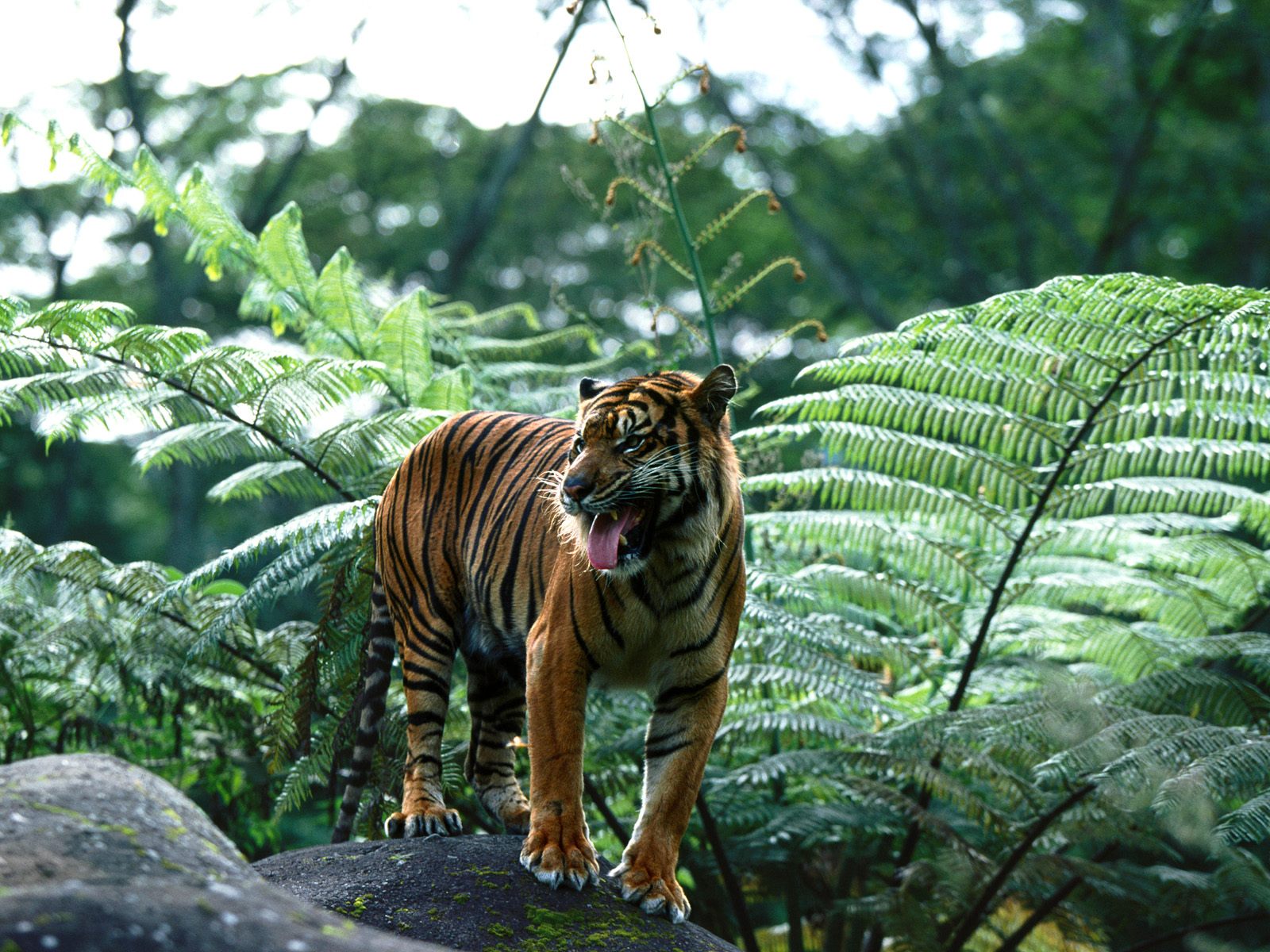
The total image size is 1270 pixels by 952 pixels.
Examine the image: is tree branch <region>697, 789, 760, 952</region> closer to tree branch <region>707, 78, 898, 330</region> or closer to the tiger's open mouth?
the tiger's open mouth

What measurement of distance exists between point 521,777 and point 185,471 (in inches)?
495

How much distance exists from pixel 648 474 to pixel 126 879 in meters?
1.60

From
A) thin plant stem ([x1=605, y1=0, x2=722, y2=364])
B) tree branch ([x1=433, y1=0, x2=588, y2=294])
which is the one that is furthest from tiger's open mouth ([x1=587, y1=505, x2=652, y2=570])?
tree branch ([x1=433, y1=0, x2=588, y2=294])

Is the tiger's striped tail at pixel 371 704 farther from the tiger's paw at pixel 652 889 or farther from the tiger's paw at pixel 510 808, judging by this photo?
the tiger's paw at pixel 652 889

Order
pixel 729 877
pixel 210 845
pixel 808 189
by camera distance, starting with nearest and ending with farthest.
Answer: pixel 210 845
pixel 729 877
pixel 808 189

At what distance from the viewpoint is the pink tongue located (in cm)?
317

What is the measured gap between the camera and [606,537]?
10.5 ft

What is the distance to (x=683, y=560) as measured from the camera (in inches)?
132

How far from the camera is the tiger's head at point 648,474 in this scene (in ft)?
10.5

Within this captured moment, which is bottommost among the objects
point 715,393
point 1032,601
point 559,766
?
point 1032,601

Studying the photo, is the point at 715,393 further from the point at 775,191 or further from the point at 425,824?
the point at 775,191

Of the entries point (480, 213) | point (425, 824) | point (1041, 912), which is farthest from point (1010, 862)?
point (480, 213)

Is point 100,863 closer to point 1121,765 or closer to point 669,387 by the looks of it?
point 669,387

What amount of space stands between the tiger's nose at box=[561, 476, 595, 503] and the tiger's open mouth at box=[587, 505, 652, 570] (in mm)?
98
